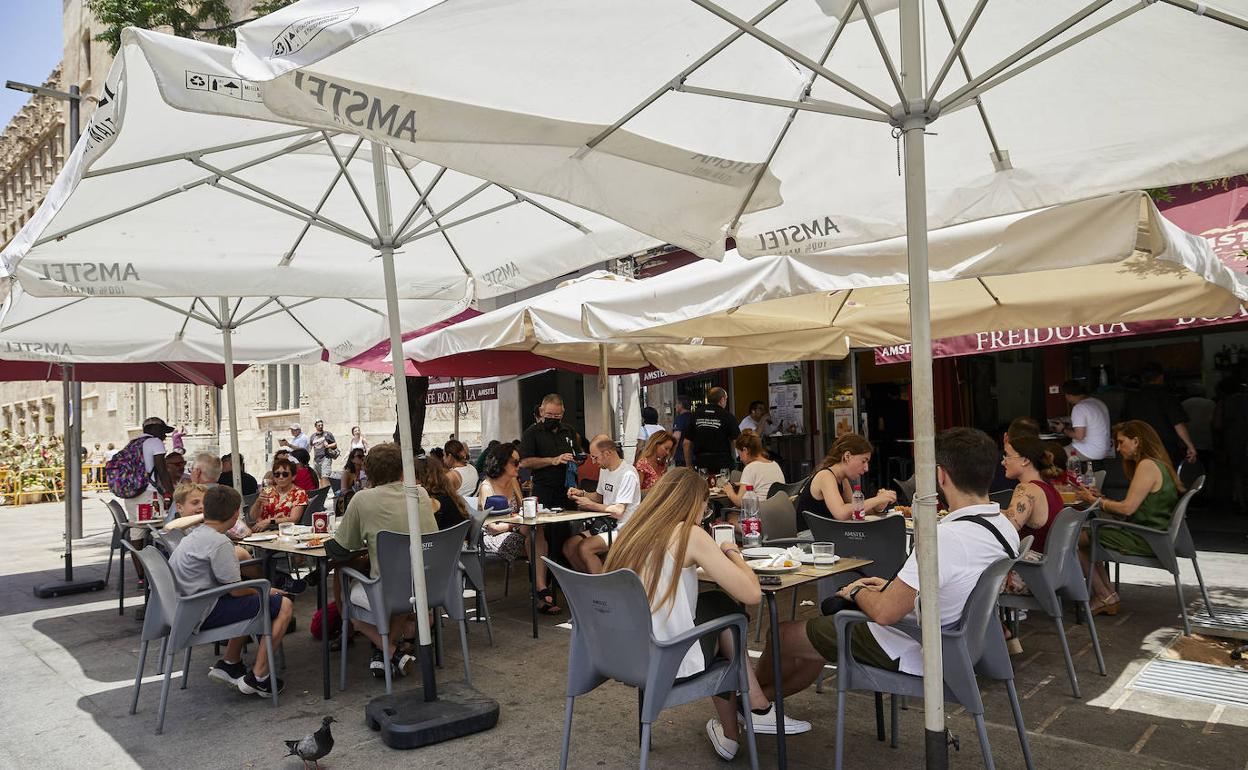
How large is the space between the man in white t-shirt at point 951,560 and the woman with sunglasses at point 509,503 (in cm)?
375

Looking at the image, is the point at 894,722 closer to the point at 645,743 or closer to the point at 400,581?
the point at 645,743

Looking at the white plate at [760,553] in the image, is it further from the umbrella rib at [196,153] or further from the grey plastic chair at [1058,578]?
the umbrella rib at [196,153]

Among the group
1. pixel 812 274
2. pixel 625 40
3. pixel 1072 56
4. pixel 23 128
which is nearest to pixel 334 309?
pixel 812 274

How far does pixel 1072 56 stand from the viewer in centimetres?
349

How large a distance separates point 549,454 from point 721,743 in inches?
174

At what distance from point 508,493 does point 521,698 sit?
2.73 meters

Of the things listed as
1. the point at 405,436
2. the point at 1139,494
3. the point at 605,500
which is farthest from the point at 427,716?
the point at 1139,494

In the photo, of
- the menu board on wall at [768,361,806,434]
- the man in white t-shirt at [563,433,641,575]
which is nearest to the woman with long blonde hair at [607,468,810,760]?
the man in white t-shirt at [563,433,641,575]

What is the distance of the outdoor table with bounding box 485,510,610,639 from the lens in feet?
20.2

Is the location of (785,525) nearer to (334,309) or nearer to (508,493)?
(508,493)

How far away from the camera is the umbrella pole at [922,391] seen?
8.87 ft

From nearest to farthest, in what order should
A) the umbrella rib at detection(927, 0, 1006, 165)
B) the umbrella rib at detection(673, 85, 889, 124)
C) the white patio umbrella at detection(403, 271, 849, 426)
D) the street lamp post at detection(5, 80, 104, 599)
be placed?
1. the umbrella rib at detection(927, 0, 1006, 165)
2. the umbrella rib at detection(673, 85, 889, 124)
3. the white patio umbrella at detection(403, 271, 849, 426)
4. the street lamp post at detection(5, 80, 104, 599)

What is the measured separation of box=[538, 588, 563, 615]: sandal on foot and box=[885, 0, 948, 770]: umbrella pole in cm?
449

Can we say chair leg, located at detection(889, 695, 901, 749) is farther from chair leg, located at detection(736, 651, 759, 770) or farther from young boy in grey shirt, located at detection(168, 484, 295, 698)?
young boy in grey shirt, located at detection(168, 484, 295, 698)
